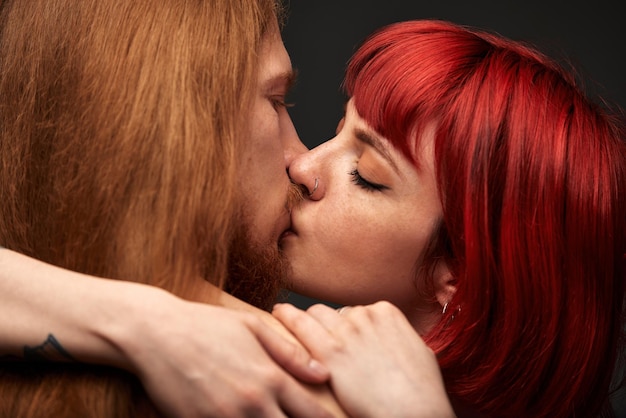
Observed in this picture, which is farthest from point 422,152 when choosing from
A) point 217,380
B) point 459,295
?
point 217,380

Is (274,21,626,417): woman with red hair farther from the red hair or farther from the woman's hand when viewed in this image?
the woman's hand

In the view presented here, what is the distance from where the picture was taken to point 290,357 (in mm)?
1576

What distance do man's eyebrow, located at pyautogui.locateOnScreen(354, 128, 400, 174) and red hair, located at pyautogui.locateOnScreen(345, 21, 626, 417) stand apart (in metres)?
0.02

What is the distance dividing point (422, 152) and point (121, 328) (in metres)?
0.74

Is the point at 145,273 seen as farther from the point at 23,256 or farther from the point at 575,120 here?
the point at 575,120

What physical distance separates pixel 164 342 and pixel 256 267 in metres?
0.49

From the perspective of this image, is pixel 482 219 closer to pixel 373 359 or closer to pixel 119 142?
pixel 373 359

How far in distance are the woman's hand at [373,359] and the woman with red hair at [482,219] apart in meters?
0.27

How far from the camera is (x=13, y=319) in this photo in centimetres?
159

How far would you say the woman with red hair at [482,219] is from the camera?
6.18 ft

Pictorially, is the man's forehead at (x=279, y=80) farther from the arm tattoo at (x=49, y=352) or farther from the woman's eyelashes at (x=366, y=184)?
the arm tattoo at (x=49, y=352)

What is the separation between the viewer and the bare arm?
149 cm

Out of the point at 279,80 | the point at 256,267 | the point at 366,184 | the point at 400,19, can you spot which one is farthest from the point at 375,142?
the point at 400,19

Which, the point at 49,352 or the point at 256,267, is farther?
the point at 256,267
